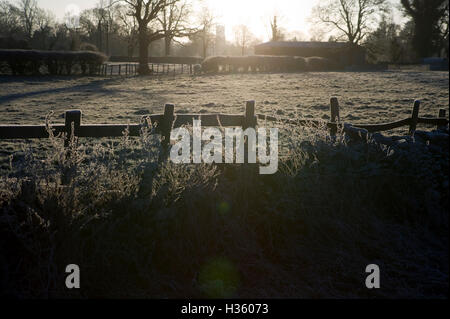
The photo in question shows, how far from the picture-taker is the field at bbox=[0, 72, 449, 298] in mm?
3705

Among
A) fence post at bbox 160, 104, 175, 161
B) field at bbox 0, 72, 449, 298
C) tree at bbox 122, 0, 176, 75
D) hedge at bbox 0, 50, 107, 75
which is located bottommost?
field at bbox 0, 72, 449, 298

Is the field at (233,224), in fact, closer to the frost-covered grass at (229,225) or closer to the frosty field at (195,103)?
the frost-covered grass at (229,225)

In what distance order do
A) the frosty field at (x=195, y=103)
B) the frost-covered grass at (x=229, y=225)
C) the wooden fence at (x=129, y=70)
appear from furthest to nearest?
1. the wooden fence at (x=129, y=70)
2. the frosty field at (x=195, y=103)
3. the frost-covered grass at (x=229, y=225)

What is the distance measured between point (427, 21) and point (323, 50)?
52.7 ft

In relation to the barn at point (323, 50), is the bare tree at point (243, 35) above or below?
above

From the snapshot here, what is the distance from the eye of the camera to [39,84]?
2305cm

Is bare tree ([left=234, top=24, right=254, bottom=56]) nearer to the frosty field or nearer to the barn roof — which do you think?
the barn roof

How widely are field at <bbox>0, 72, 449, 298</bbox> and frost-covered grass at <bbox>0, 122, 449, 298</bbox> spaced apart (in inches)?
0.5

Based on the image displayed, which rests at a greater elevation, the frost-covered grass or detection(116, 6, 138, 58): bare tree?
detection(116, 6, 138, 58): bare tree

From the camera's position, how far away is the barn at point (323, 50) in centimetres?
5650

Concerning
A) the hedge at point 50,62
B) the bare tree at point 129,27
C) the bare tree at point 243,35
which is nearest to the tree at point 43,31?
the bare tree at point 129,27

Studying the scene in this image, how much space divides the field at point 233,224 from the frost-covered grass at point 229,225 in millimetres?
14

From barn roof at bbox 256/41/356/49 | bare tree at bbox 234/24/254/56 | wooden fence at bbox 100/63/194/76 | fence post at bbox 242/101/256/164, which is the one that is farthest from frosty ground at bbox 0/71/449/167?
bare tree at bbox 234/24/254/56

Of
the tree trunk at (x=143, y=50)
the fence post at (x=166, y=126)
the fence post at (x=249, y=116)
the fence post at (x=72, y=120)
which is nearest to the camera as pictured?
the fence post at (x=72, y=120)
